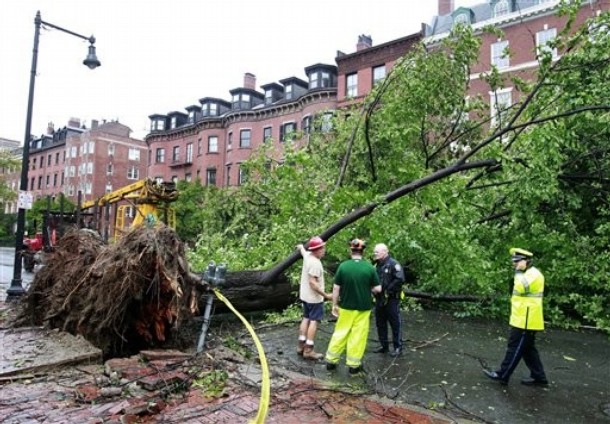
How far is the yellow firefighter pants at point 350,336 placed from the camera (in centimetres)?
537

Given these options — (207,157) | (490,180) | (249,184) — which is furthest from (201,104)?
(490,180)

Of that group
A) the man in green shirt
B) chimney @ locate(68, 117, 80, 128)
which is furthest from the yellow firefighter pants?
chimney @ locate(68, 117, 80, 128)

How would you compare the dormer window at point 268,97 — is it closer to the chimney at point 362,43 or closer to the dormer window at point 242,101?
the dormer window at point 242,101

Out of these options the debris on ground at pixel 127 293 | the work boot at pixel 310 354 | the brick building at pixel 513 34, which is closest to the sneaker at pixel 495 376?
the work boot at pixel 310 354

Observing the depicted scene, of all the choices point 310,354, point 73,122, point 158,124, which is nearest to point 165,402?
point 310,354

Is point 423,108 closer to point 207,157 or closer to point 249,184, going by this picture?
point 249,184

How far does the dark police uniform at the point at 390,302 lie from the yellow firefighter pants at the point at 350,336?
780 millimetres

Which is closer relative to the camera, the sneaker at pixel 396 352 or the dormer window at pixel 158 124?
the sneaker at pixel 396 352

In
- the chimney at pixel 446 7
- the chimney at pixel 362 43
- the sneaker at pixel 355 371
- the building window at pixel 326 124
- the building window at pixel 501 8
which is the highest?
the chimney at pixel 446 7

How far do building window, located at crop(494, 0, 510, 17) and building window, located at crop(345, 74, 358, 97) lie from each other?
29.4 ft

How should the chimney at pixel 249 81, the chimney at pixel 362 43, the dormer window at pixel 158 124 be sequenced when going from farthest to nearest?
1. the dormer window at pixel 158 124
2. the chimney at pixel 249 81
3. the chimney at pixel 362 43

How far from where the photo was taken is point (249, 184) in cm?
1248

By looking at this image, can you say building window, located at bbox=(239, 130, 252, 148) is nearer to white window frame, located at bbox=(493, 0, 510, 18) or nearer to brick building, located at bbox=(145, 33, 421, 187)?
brick building, located at bbox=(145, 33, 421, 187)

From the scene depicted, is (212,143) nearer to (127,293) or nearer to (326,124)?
(326,124)
